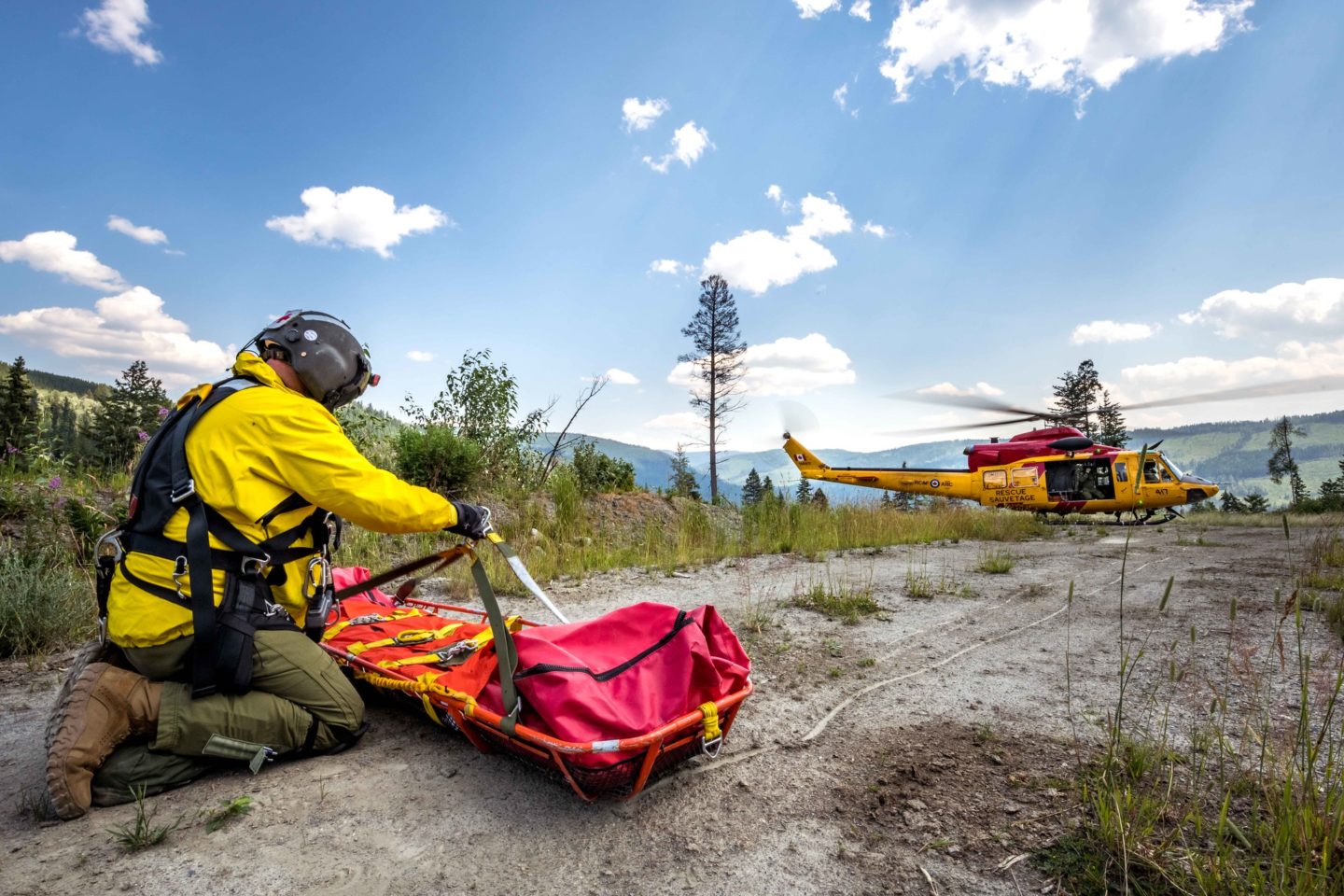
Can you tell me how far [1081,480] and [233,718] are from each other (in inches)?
673

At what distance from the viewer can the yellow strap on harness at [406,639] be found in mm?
3238

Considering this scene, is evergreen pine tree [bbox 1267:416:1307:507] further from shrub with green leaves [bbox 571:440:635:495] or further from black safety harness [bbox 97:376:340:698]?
black safety harness [bbox 97:376:340:698]

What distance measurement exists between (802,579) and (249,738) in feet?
16.6

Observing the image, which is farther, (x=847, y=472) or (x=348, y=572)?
(x=847, y=472)

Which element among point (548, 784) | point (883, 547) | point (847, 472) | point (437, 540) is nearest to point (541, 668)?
point (548, 784)

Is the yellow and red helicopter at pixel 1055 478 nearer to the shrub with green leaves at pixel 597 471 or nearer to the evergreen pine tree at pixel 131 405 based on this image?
the shrub with green leaves at pixel 597 471

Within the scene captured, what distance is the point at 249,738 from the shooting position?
2.46m

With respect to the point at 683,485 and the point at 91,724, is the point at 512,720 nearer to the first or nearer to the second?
the point at 91,724

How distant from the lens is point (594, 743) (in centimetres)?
206

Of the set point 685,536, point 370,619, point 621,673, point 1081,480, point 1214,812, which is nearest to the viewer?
point 1214,812

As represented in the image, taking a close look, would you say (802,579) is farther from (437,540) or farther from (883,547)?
(437,540)

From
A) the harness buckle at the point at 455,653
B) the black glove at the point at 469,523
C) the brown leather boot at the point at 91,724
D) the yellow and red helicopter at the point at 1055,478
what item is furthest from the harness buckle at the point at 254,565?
the yellow and red helicopter at the point at 1055,478

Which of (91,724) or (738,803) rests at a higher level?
(91,724)

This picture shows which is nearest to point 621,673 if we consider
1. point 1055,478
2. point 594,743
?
point 594,743
